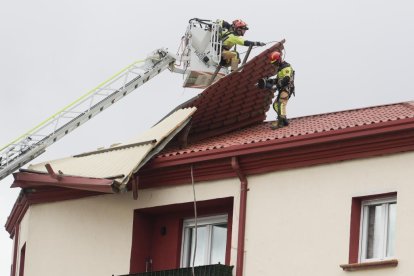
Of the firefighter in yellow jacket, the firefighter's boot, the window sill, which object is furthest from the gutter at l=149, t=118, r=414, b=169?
the firefighter's boot

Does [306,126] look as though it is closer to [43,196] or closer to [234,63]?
[43,196]

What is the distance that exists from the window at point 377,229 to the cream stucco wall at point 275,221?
298 mm

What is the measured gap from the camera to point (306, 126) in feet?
115

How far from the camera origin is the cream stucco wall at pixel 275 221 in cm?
3116

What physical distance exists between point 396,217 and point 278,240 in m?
2.80

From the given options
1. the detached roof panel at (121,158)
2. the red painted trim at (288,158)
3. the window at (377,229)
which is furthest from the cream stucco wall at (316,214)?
the detached roof panel at (121,158)

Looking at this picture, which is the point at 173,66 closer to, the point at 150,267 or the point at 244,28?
the point at 244,28

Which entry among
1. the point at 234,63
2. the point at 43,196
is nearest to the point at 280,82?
the point at 234,63

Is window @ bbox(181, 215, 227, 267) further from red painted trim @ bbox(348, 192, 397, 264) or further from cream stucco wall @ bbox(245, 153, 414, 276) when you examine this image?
red painted trim @ bbox(348, 192, 397, 264)

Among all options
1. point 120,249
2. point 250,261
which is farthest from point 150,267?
point 250,261

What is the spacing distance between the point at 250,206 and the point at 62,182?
14.0 ft

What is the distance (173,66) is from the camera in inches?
1694

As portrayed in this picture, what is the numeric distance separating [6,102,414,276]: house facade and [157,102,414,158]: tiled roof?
0.07m

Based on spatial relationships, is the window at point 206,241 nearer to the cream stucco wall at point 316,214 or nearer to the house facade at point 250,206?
the house facade at point 250,206
